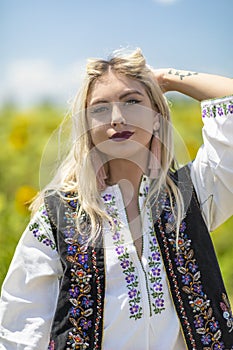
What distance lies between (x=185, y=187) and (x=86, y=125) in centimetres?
33

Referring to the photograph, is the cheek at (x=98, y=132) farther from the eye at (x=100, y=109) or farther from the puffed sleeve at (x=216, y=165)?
the puffed sleeve at (x=216, y=165)

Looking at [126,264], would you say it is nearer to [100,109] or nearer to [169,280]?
[169,280]

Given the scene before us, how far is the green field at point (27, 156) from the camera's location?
3.65 metres

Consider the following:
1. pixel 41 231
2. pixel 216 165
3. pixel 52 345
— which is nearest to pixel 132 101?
pixel 216 165

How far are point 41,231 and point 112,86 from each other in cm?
45

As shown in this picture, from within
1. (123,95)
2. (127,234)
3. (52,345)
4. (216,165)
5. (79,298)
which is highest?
(123,95)

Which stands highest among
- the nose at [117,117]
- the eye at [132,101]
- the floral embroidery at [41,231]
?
the eye at [132,101]

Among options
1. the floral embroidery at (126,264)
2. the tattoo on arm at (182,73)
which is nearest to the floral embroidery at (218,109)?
the tattoo on arm at (182,73)

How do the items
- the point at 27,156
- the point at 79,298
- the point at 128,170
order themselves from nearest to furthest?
the point at 79,298
the point at 128,170
the point at 27,156

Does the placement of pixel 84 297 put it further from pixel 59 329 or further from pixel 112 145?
pixel 112 145

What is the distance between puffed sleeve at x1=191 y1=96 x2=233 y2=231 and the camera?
83.5 inches

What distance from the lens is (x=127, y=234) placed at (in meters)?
2.14

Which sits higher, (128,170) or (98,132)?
(98,132)

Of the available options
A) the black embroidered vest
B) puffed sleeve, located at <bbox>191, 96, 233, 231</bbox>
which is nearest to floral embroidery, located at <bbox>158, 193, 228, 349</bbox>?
the black embroidered vest
